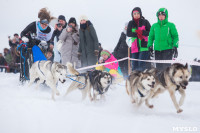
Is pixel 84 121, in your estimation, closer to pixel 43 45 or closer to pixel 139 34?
pixel 139 34

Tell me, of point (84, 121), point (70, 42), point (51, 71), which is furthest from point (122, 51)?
point (84, 121)

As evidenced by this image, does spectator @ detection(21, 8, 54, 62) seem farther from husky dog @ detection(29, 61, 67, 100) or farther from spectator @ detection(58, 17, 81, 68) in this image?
spectator @ detection(58, 17, 81, 68)

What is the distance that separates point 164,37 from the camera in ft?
13.1

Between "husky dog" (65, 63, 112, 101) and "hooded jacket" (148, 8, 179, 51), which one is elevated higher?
"hooded jacket" (148, 8, 179, 51)

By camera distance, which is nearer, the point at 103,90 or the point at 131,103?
the point at 131,103

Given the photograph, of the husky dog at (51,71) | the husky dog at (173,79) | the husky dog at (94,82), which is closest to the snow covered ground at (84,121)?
the husky dog at (173,79)

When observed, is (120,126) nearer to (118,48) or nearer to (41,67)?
(41,67)

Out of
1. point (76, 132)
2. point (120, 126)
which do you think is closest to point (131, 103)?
point (120, 126)

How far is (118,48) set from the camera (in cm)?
704

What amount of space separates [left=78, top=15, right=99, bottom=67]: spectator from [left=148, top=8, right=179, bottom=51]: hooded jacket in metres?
1.74

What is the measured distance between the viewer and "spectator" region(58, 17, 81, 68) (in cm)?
550

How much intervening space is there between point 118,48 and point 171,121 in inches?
175

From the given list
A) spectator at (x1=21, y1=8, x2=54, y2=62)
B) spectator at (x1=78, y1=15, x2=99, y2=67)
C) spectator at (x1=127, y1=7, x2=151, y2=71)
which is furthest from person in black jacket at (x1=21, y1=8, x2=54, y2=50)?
spectator at (x1=127, y1=7, x2=151, y2=71)

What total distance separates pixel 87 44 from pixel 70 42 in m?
0.50
